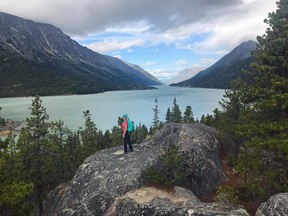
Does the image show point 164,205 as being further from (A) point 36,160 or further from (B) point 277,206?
(A) point 36,160

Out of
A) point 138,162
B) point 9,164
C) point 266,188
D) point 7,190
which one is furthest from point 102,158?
point 266,188

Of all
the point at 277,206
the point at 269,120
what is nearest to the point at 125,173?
the point at 269,120

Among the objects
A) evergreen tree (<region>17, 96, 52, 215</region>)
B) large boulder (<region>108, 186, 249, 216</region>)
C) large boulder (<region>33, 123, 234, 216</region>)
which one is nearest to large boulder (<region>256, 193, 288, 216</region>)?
large boulder (<region>108, 186, 249, 216</region>)

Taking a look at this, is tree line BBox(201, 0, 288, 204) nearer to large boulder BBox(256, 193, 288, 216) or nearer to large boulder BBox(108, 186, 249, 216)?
large boulder BBox(256, 193, 288, 216)

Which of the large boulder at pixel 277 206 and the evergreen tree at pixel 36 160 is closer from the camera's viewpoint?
the large boulder at pixel 277 206

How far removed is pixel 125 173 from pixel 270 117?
1225 cm

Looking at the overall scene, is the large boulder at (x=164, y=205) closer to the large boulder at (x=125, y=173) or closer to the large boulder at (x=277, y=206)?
the large boulder at (x=125, y=173)

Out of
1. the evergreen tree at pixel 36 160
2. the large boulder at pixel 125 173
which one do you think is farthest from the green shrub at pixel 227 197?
the evergreen tree at pixel 36 160

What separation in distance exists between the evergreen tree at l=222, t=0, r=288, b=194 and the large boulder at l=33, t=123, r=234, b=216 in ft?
18.2

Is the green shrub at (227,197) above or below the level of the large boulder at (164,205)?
above

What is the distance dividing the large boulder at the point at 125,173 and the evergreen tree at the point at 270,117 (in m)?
5.54

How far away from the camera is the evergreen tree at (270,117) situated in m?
17.8

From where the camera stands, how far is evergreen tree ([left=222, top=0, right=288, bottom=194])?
17.8 metres

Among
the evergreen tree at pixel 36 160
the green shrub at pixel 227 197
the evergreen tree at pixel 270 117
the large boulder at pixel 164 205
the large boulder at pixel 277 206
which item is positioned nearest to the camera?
the large boulder at pixel 277 206
